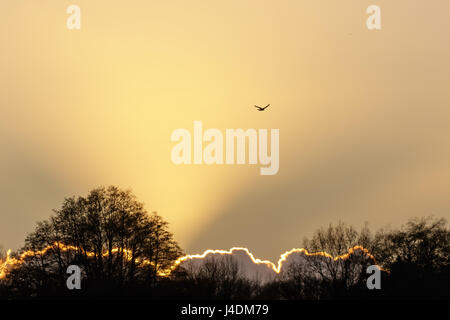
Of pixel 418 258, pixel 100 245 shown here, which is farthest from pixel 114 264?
pixel 418 258

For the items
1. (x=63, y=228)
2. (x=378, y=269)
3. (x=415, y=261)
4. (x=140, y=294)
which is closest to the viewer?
(x=140, y=294)

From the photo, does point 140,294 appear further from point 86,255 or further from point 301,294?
point 301,294

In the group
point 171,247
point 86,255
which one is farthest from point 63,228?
point 171,247

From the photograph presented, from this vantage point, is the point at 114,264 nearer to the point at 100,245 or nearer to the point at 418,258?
the point at 100,245

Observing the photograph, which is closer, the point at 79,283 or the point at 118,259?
the point at 79,283

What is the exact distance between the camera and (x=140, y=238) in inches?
3890
